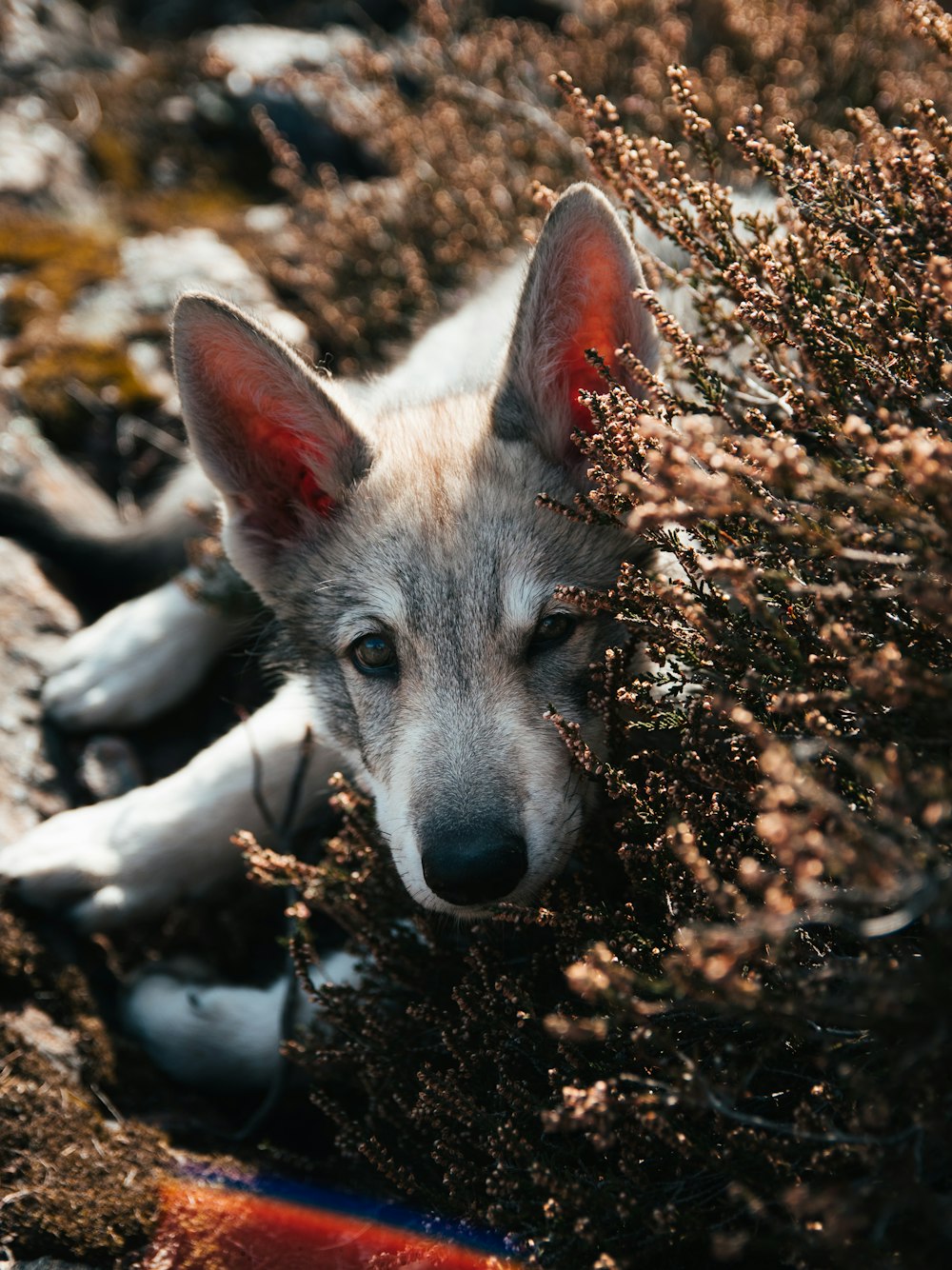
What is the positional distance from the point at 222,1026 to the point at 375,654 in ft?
3.99

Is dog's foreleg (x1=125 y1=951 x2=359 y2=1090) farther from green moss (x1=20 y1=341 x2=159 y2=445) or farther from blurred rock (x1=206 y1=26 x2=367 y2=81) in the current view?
blurred rock (x1=206 y1=26 x2=367 y2=81)

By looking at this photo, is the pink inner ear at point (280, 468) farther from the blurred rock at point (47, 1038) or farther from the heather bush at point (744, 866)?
the blurred rock at point (47, 1038)

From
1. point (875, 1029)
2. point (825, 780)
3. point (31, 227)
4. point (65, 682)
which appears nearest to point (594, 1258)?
point (875, 1029)

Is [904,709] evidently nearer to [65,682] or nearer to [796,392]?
[796,392]

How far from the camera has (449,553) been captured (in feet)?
8.10

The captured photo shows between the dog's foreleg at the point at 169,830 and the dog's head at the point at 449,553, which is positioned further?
the dog's foreleg at the point at 169,830

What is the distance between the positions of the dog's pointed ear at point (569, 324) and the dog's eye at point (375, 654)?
2.16ft

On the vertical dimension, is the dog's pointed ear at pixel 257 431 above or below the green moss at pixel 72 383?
above

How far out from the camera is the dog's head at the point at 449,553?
2.17 meters

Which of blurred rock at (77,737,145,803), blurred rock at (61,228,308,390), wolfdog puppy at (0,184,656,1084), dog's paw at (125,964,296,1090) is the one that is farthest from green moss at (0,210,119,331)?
dog's paw at (125,964,296,1090)

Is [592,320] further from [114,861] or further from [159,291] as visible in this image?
[159,291]

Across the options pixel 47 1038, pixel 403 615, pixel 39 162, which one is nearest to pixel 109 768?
pixel 47 1038

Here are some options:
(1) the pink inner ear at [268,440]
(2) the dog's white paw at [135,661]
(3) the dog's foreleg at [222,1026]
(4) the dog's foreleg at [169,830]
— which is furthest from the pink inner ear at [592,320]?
(2) the dog's white paw at [135,661]

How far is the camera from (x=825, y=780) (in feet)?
5.37
